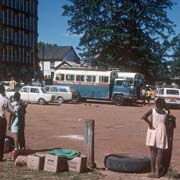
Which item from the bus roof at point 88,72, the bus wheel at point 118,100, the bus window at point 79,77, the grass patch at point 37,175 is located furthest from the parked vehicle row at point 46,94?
the grass patch at point 37,175

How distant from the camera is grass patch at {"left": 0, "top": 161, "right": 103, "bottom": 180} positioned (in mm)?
10164

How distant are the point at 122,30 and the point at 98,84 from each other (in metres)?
13.5

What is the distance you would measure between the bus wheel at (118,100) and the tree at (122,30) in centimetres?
1198

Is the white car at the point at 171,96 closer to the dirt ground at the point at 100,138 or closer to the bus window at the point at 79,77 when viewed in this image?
the bus window at the point at 79,77

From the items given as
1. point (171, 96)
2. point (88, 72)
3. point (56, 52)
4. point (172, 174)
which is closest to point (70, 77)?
point (88, 72)

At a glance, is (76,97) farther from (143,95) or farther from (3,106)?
(3,106)

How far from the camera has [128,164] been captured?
37.0ft

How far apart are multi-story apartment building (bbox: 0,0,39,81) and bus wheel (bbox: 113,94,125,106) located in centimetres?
4507

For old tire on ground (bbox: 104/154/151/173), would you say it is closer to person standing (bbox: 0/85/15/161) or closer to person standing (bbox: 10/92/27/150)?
person standing (bbox: 0/85/15/161)

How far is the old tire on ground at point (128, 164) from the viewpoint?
11.3 meters

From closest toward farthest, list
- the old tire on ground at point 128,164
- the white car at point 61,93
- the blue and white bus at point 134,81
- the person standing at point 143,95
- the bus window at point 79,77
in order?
the old tire on ground at point 128,164, the white car at point 61,93, the blue and white bus at point 134,81, the person standing at point 143,95, the bus window at point 79,77

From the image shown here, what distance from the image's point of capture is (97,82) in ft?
149

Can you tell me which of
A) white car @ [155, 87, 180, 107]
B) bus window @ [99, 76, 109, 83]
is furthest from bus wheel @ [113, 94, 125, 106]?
white car @ [155, 87, 180, 107]

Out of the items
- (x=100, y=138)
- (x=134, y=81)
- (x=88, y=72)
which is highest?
(x=88, y=72)
